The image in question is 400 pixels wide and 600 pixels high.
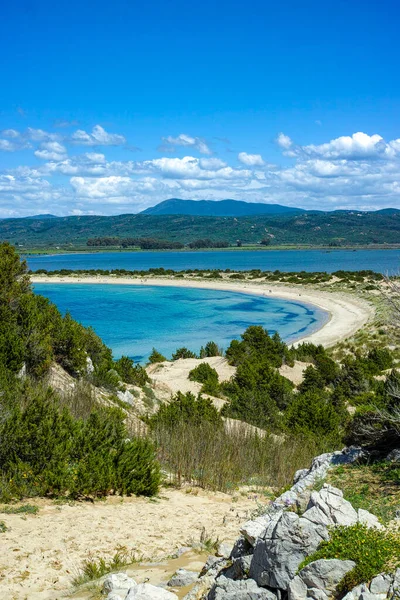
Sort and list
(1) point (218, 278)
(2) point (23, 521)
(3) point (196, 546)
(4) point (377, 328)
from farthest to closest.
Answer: (1) point (218, 278) → (4) point (377, 328) → (2) point (23, 521) → (3) point (196, 546)

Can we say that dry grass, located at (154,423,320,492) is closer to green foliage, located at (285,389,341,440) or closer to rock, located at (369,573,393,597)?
green foliage, located at (285,389,341,440)

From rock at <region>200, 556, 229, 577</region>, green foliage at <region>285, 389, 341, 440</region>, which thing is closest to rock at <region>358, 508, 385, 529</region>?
rock at <region>200, 556, 229, 577</region>

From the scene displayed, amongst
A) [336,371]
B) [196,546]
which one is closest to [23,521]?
[196,546]

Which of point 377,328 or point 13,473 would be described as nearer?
point 13,473

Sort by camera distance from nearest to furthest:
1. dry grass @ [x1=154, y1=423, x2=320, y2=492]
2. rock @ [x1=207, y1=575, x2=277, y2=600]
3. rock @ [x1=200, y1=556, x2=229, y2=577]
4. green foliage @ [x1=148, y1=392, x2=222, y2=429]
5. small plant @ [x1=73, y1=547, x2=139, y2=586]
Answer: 1. rock @ [x1=207, y1=575, x2=277, y2=600]
2. rock @ [x1=200, y1=556, x2=229, y2=577]
3. small plant @ [x1=73, y1=547, x2=139, y2=586]
4. dry grass @ [x1=154, y1=423, x2=320, y2=492]
5. green foliage @ [x1=148, y1=392, x2=222, y2=429]

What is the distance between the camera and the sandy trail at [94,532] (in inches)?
232

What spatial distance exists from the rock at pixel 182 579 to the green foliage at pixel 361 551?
59.5 inches

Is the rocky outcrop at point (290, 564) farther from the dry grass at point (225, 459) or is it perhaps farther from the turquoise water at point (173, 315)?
the turquoise water at point (173, 315)

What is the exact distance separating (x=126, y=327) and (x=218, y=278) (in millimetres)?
36836

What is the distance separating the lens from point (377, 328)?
36.7 metres

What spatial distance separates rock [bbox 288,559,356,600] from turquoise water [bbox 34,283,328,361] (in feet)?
90.4

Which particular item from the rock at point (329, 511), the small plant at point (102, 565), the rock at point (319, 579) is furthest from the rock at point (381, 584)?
the small plant at point (102, 565)

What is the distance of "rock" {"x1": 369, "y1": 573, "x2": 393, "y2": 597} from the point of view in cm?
384

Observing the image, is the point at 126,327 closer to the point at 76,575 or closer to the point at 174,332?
the point at 174,332
